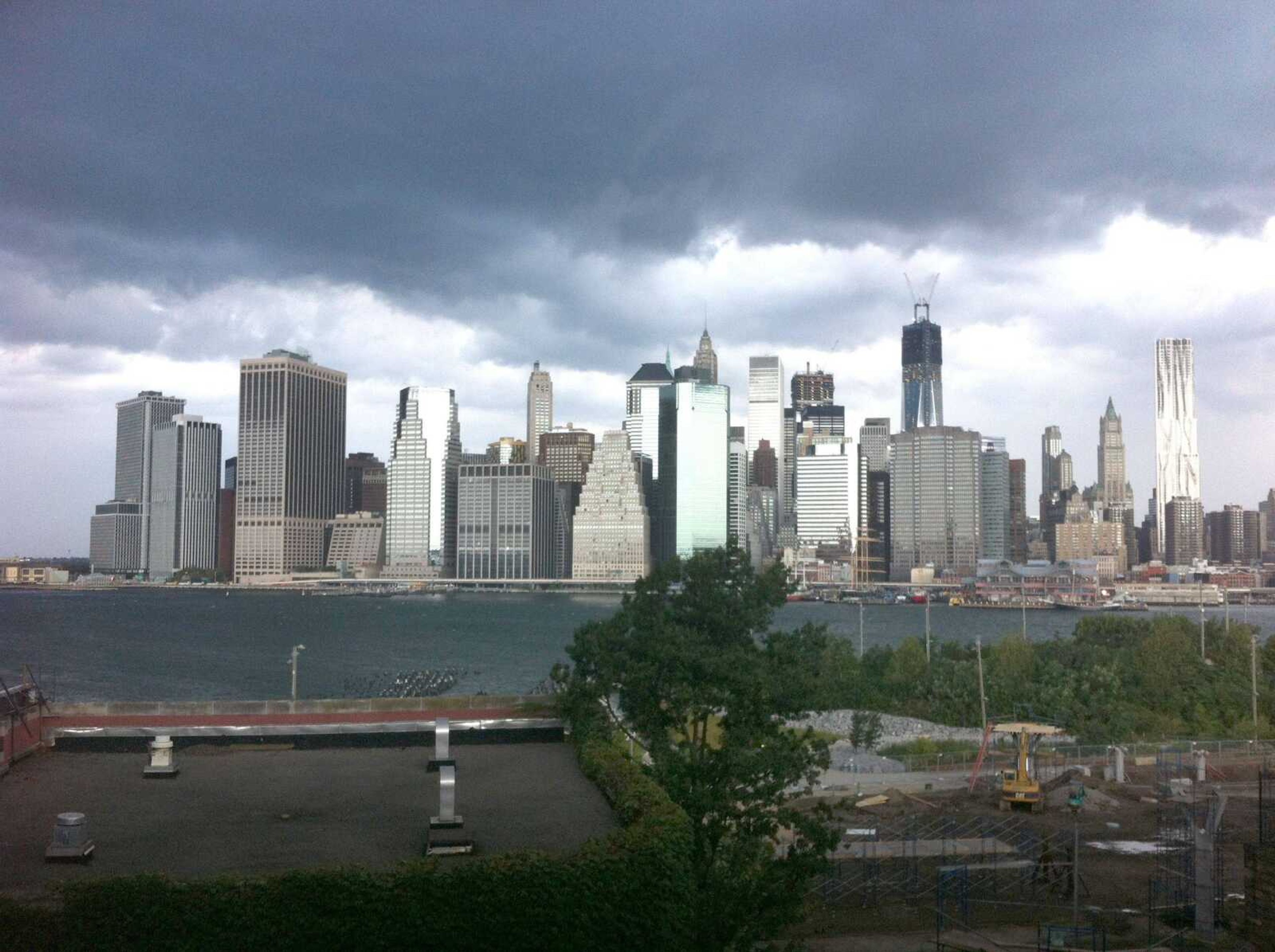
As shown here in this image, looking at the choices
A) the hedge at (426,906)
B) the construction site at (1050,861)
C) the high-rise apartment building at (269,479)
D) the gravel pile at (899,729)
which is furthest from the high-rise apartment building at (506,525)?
the hedge at (426,906)

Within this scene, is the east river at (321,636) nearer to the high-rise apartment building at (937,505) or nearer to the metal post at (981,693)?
the metal post at (981,693)

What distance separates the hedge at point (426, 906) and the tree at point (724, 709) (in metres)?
1.60

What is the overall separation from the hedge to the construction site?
3.54 meters

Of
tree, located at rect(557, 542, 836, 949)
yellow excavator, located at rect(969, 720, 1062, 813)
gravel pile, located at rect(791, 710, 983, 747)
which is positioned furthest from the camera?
gravel pile, located at rect(791, 710, 983, 747)

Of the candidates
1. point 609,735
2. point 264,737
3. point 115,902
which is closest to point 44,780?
point 264,737

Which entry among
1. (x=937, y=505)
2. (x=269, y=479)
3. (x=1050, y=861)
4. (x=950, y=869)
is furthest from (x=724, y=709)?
(x=269, y=479)

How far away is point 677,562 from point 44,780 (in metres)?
7.27

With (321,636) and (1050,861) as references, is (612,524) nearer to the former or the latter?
(321,636)

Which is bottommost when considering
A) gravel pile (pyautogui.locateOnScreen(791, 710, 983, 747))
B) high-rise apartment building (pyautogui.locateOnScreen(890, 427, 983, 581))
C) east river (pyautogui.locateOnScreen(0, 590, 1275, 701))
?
east river (pyautogui.locateOnScreen(0, 590, 1275, 701))

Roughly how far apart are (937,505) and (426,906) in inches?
7688

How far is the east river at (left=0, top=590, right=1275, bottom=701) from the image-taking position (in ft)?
184

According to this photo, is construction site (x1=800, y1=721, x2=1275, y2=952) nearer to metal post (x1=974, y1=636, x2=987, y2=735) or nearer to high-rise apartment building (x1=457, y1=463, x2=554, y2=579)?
metal post (x1=974, y1=636, x2=987, y2=735)

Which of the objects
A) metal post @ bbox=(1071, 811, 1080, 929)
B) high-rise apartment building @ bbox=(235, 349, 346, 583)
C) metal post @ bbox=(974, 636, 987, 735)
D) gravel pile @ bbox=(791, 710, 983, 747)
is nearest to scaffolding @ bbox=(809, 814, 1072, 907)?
metal post @ bbox=(1071, 811, 1080, 929)

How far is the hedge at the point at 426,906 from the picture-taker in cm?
586
